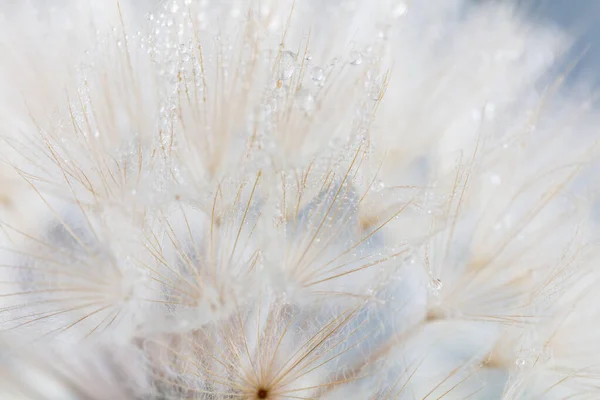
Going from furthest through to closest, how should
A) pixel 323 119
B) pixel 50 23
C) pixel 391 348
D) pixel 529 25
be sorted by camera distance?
1. pixel 529 25
2. pixel 50 23
3. pixel 391 348
4. pixel 323 119

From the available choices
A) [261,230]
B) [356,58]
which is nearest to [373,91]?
[356,58]

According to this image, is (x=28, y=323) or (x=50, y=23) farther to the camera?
(x=50, y=23)

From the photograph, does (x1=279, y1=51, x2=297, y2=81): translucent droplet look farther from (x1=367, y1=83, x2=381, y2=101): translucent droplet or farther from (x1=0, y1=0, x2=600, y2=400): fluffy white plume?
(x1=367, y1=83, x2=381, y2=101): translucent droplet

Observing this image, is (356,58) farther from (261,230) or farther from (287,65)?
(261,230)

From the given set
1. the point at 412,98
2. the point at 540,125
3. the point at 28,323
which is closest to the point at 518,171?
the point at 540,125

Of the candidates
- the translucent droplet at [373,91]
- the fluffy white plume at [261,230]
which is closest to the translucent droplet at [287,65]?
the fluffy white plume at [261,230]

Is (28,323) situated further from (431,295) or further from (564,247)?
(564,247)
